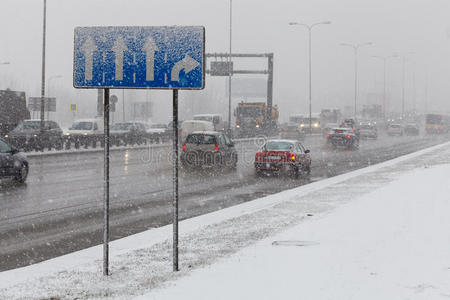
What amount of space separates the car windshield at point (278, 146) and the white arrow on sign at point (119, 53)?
17.5 meters

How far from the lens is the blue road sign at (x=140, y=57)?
805 centimetres

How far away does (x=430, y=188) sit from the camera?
1761 centimetres

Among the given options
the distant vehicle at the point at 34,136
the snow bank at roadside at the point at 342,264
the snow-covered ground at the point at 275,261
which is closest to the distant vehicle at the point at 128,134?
the distant vehicle at the point at 34,136

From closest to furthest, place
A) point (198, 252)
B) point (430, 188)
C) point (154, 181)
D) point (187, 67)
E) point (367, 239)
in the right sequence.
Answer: point (187, 67)
point (198, 252)
point (367, 239)
point (430, 188)
point (154, 181)

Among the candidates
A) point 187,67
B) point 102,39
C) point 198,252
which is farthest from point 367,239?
point 102,39

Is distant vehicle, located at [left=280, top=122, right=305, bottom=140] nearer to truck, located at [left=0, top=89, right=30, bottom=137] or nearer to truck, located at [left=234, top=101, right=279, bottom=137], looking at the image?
truck, located at [left=234, top=101, right=279, bottom=137]

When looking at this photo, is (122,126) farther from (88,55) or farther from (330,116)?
(330,116)

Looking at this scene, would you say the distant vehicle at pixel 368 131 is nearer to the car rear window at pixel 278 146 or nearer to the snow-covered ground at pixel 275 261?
the car rear window at pixel 278 146

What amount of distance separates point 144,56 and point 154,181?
568 inches

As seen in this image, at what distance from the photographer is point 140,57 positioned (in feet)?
26.6

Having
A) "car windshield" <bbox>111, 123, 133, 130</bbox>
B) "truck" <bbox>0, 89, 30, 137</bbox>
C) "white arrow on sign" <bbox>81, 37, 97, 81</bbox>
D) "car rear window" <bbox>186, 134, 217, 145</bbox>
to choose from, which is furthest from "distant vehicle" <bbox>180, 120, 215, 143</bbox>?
"white arrow on sign" <bbox>81, 37, 97, 81</bbox>

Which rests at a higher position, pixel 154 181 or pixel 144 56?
pixel 144 56

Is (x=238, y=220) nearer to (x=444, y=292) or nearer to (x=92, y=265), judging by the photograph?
(x=92, y=265)

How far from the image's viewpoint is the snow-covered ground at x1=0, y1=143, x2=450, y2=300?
23.4ft
